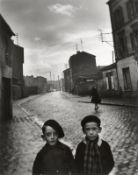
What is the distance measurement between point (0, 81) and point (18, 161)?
7.36 m

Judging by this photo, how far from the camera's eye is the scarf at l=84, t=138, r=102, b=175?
2.15 m

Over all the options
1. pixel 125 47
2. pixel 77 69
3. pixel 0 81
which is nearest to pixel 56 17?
pixel 0 81

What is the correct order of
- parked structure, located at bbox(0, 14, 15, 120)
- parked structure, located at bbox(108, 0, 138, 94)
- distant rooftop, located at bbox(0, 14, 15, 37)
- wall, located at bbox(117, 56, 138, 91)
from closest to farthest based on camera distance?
distant rooftop, located at bbox(0, 14, 15, 37), parked structure, located at bbox(0, 14, 15, 120), wall, located at bbox(117, 56, 138, 91), parked structure, located at bbox(108, 0, 138, 94)

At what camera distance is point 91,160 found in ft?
7.11

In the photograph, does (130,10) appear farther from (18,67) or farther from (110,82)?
(18,67)

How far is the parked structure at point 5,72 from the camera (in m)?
11.6

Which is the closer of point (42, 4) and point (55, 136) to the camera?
point (55, 136)

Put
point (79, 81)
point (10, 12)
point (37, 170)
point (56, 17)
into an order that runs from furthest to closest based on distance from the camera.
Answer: point (79, 81) < point (56, 17) < point (10, 12) < point (37, 170)

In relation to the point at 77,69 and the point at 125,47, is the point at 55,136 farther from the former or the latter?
the point at 77,69

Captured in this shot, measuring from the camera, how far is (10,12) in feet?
19.5

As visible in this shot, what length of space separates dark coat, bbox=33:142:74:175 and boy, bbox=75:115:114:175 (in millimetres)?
119

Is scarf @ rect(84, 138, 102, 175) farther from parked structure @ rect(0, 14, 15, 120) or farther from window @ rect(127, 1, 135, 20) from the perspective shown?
window @ rect(127, 1, 135, 20)

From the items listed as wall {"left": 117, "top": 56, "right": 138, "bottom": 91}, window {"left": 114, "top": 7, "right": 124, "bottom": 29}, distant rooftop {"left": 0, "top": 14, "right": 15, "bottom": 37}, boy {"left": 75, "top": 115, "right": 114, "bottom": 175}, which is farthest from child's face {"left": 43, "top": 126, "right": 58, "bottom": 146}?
window {"left": 114, "top": 7, "right": 124, "bottom": 29}

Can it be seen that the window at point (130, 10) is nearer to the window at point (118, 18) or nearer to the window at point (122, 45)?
the window at point (118, 18)
